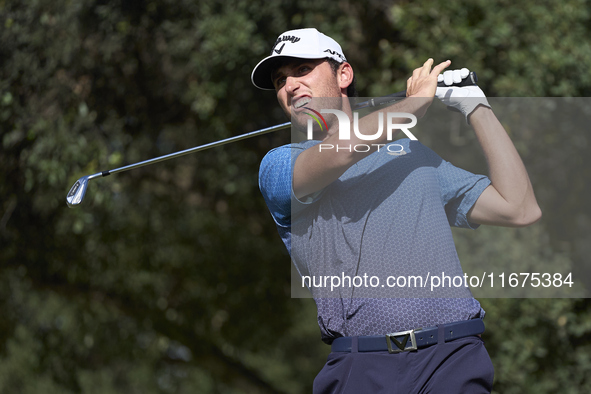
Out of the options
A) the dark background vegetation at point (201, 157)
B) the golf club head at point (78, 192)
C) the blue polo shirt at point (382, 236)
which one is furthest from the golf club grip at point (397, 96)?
the dark background vegetation at point (201, 157)

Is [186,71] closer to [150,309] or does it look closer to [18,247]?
[18,247]

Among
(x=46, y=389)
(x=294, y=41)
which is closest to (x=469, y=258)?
(x=294, y=41)

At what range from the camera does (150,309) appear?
7.35 meters

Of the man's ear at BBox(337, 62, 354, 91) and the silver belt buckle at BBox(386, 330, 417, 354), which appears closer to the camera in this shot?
the silver belt buckle at BBox(386, 330, 417, 354)

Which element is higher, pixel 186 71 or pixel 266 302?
pixel 186 71

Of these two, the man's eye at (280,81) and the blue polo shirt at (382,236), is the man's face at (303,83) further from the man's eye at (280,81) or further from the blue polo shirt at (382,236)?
the blue polo shirt at (382,236)

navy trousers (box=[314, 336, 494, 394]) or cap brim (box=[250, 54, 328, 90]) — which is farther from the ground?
cap brim (box=[250, 54, 328, 90])

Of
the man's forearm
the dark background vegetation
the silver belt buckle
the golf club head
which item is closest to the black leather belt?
the silver belt buckle

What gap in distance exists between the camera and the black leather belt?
182 cm

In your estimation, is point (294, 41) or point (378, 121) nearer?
point (378, 121)

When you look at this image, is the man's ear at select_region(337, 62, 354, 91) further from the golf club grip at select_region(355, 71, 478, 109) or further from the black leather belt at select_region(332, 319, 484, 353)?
the black leather belt at select_region(332, 319, 484, 353)

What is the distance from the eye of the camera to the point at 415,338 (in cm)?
181

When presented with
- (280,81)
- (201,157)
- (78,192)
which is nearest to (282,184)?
(280,81)

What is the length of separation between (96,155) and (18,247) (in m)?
1.83
